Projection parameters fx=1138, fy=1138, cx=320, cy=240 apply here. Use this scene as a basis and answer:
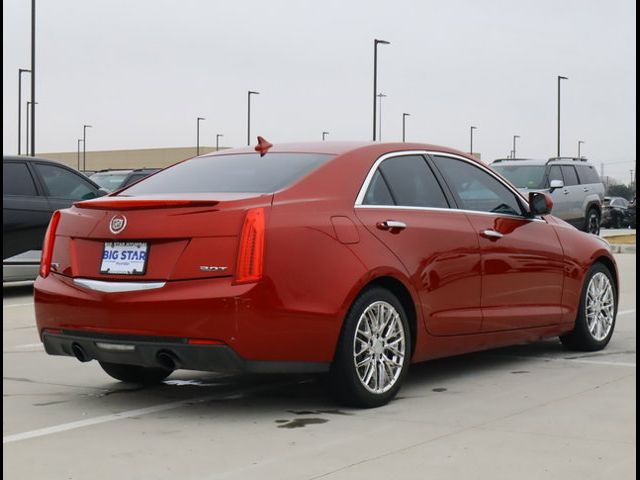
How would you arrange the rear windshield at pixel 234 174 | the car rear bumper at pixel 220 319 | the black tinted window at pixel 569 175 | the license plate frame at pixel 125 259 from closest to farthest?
the car rear bumper at pixel 220 319 → the license plate frame at pixel 125 259 → the rear windshield at pixel 234 174 → the black tinted window at pixel 569 175

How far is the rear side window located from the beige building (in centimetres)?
9792

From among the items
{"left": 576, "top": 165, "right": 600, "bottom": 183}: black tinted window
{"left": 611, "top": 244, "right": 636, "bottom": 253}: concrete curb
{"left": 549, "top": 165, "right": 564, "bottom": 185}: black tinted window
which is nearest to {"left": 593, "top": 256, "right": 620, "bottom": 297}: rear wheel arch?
{"left": 549, "top": 165, "right": 564, "bottom": 185}: black tinted window

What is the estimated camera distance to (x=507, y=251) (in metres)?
7.83

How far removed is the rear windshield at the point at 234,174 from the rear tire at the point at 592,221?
2034cm

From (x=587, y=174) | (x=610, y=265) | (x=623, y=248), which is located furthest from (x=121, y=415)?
(x=587, y=174)

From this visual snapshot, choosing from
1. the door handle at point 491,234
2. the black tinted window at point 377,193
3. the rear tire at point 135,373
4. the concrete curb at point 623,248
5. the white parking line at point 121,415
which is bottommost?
the white parking line at point 121,415

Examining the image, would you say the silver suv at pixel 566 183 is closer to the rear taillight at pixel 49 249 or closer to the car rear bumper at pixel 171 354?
the rear taillight at pixel 49 249

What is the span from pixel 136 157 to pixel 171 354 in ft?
356

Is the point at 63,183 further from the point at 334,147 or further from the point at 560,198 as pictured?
the point at 560,198

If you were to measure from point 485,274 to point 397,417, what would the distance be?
163cm

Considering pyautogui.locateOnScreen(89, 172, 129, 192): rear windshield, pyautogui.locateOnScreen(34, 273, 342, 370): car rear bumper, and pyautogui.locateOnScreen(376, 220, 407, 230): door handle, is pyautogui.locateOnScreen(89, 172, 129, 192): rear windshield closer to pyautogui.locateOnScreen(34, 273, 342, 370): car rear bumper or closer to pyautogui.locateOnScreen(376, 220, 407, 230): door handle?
pyautogui.locateOnScreen(376, 220, 407, 230): door handle

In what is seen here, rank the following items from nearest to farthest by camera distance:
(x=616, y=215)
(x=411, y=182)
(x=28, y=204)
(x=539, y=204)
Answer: (x=411, y=182) → (x=539, y=204) → (x=28, y=204) → (x=616, y=215)

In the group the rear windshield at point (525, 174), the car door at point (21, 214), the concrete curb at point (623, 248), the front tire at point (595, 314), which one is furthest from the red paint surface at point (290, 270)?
the concrete curb at point (623, 248)

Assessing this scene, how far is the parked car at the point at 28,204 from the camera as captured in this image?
13492mm
